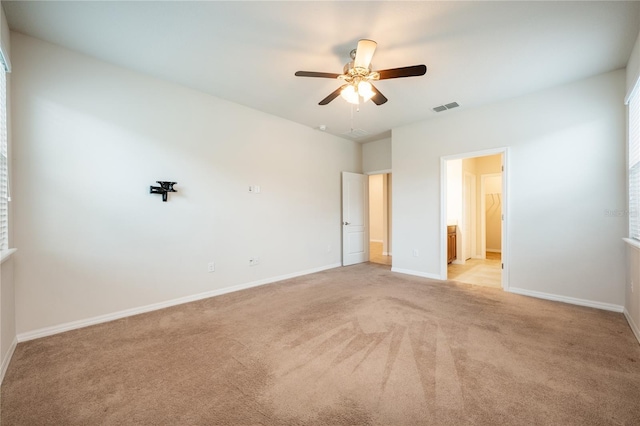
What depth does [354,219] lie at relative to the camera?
5.90 meters

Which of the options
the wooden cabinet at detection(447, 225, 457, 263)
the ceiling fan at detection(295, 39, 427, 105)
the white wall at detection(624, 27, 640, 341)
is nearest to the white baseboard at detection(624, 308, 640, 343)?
the white wall at detection(624, 27, 640, 341)

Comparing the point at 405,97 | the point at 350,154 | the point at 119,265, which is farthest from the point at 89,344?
the point at 350,154

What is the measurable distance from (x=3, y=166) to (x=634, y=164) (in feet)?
19.4

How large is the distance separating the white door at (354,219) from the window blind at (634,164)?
4029mm

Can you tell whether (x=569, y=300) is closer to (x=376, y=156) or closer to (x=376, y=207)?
(x=376, y=156)

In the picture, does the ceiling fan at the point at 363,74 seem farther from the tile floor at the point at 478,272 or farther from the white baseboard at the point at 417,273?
the tile floor at the point at 478,272

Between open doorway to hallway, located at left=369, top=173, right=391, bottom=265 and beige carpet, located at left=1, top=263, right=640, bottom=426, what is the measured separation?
342cm

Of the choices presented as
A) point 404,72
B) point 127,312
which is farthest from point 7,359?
point 404,72

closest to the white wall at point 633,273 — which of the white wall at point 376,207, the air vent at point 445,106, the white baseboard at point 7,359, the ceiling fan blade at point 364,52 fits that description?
the air vent at point 445,106

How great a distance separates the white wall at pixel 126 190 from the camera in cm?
252

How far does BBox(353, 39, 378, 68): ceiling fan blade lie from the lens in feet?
7.23

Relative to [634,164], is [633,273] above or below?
below

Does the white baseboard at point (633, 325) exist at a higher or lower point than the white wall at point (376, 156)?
lower

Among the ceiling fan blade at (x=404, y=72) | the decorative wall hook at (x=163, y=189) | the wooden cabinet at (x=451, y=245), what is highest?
the ceiling fan blade at (x=404, y=72)
